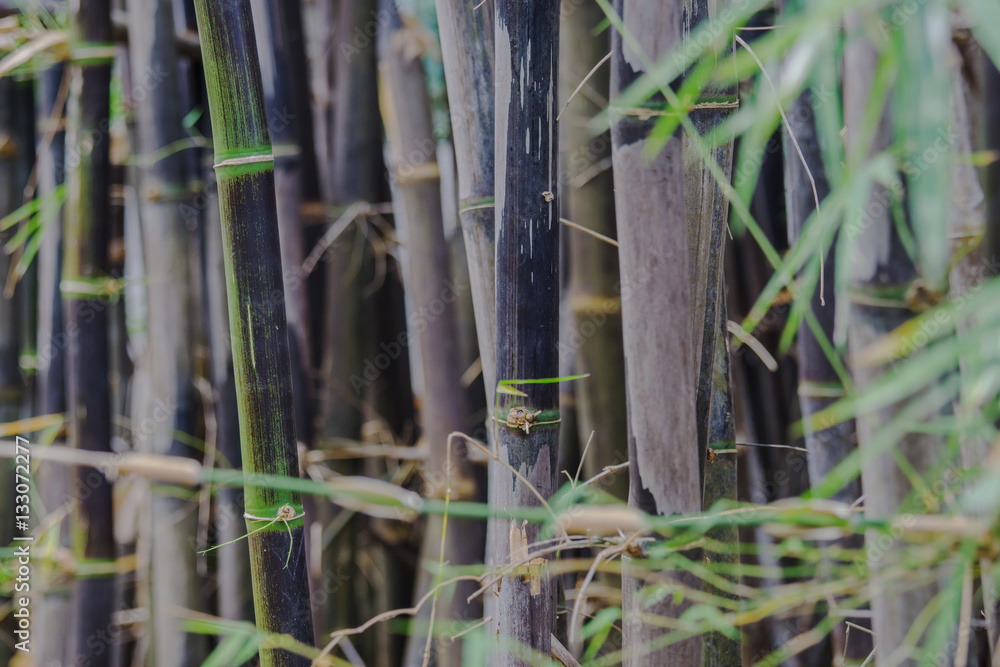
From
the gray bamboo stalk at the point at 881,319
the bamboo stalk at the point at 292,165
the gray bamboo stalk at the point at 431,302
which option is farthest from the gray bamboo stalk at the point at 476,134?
the bamboo stalk at the point at 292,165


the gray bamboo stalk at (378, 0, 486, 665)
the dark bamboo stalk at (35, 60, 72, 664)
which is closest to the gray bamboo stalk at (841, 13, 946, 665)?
the gray bamboo stalk at (378, 0, 486, 665)

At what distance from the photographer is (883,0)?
0.90 feet

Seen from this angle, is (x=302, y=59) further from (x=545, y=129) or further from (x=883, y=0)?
(x=883, y=0)

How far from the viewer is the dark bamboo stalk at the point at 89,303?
0.95m

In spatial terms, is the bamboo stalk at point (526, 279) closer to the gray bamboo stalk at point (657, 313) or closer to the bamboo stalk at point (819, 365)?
→ the gray bamboo stalk at point (657, 313)

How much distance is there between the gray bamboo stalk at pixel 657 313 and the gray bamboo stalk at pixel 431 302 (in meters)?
0.54

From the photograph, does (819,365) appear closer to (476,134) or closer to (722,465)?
(722,465)

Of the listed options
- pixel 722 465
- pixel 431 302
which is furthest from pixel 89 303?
pixel 722 465

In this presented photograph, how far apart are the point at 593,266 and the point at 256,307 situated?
0.47 m

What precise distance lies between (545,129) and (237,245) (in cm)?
24

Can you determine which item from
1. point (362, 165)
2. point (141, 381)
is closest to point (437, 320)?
point (362, 165)

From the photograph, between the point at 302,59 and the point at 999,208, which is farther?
the point at 302,59

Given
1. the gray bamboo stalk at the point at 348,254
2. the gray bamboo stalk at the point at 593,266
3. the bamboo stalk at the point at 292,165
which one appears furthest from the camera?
the gray bamboo stalk at the point at 348,254

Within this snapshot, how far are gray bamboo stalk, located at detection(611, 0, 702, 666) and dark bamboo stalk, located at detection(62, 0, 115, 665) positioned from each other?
779 millimetres
